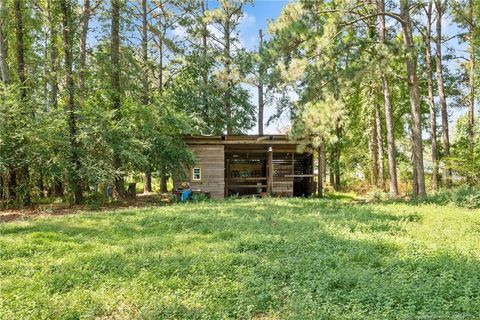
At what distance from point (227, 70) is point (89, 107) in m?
13.0

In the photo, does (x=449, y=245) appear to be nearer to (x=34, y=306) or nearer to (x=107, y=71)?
(x=34, y=306)

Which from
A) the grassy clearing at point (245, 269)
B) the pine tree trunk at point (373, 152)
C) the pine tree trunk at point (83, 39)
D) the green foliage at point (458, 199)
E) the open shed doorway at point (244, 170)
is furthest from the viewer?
the pine tree trunk at point (373, 152)

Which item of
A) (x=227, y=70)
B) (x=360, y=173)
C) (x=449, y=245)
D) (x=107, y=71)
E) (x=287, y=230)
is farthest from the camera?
(x=360, y=173)

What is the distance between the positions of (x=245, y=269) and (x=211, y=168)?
12702mm

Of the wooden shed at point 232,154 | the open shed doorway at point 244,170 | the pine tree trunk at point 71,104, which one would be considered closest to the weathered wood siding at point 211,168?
the wooden shed at point 232,154

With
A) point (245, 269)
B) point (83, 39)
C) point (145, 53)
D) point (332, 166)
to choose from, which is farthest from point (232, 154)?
point (245, 269)

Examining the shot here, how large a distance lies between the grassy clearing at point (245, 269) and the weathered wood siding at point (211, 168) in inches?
343

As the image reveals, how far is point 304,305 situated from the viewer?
12.4 ft

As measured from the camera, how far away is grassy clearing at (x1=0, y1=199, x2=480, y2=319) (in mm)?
3855

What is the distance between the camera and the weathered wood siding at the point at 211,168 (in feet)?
57.9

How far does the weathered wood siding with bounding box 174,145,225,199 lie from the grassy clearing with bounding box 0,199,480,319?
8.71 metres

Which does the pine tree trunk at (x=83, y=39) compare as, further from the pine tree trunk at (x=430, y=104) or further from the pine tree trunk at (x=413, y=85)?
the pine tree trunk at (x=430, y=104)

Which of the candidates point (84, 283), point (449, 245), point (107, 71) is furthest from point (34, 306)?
point (107, 71)

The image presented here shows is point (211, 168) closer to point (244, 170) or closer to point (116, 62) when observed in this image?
point (244, 170)
